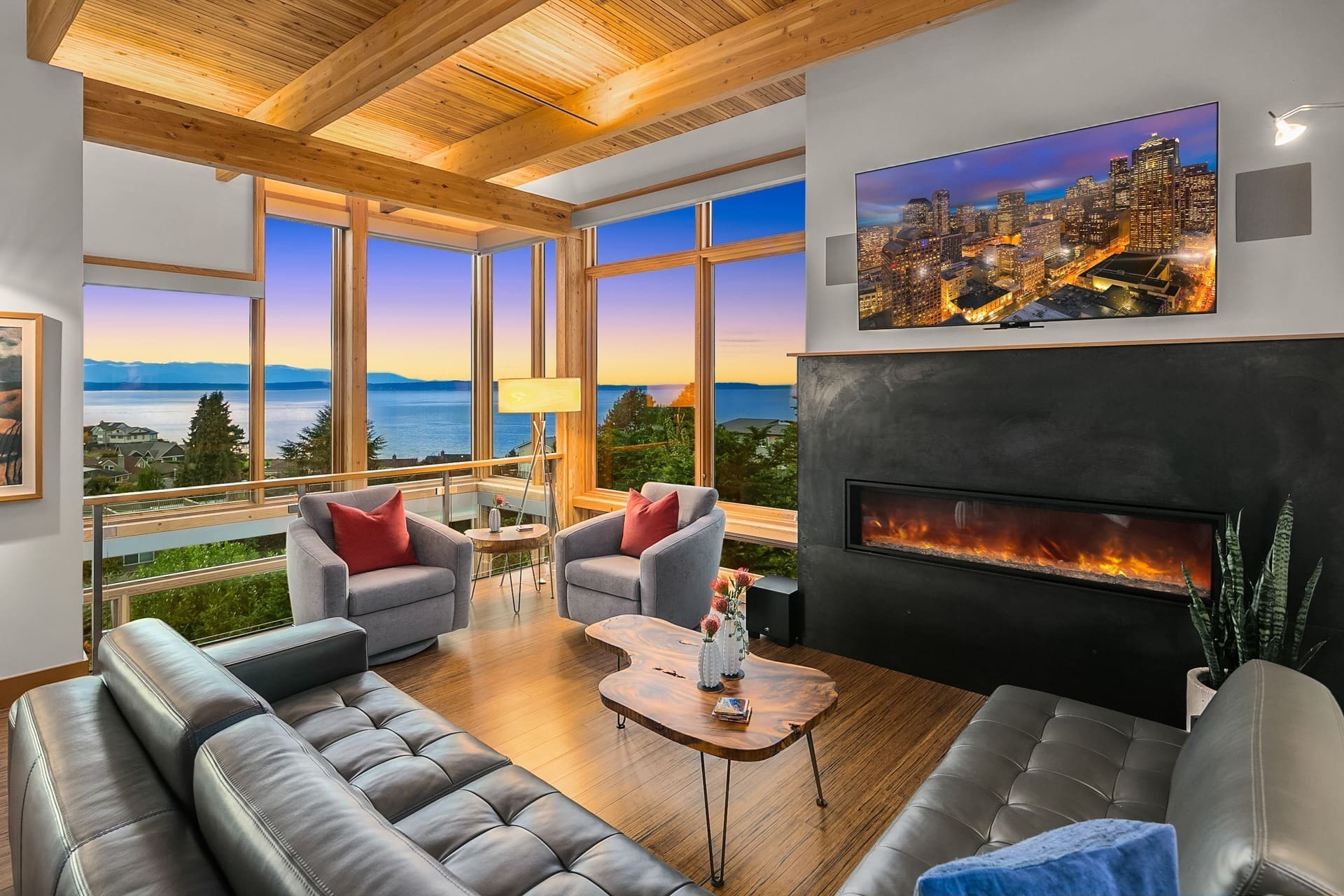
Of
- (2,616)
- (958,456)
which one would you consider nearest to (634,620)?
(958,456)

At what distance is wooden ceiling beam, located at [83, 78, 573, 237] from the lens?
3.64 meters

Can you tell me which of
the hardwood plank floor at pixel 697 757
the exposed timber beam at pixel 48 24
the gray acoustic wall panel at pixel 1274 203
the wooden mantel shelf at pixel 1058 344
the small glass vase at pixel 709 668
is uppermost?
the exposed timber beam at pixel 48 24

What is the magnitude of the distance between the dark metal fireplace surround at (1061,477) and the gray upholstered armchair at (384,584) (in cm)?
198

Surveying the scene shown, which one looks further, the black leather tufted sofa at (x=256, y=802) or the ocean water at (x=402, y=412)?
the ocean water at (x=402, y=412)

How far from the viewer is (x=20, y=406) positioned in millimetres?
3240

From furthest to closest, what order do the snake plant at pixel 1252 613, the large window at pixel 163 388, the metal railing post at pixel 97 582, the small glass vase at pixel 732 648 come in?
the large window at pixel 163 388
the metal railing post at pixel 97 582
the small glass vase at pixel 732 648
the snake plant at pixel 1252 613

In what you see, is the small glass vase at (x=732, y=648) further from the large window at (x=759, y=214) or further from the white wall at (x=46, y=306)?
the white wall at (x=46, y=306)

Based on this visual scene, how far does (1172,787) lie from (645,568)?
8.46 ft

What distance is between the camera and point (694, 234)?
527 centimetres

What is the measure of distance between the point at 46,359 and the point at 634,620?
2975 millimetres

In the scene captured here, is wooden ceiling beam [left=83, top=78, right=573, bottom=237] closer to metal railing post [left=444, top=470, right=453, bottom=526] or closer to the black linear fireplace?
metal railing post [left=444, top=470, right=453, bottom=526]

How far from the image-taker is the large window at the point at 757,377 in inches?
186

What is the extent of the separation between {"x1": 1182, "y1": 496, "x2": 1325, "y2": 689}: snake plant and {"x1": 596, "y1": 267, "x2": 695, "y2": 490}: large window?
10.7ft

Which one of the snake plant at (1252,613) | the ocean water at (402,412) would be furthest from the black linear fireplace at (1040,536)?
the ocean water at (402,412)
